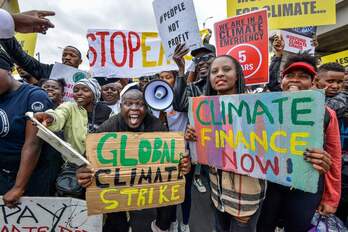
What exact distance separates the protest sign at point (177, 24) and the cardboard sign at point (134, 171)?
156 cm

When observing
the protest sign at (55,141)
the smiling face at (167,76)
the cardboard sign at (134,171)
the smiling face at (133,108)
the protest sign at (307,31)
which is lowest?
the cardboard sign at (134,171)

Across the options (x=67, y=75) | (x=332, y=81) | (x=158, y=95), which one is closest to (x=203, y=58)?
(x=158, y=95)

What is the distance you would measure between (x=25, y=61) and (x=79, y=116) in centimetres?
153

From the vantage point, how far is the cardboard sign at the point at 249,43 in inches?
130

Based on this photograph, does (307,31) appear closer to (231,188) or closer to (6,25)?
(231,188)

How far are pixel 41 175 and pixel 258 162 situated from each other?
1.75m

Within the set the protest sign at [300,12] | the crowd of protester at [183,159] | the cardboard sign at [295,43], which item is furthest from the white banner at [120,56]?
the cardboard sign at [295,43]

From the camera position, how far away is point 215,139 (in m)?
2.31

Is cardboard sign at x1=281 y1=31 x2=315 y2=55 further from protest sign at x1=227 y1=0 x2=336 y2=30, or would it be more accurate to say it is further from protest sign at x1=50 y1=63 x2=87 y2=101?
protest sign at x1=50 y1=63 x2=87 y2=101

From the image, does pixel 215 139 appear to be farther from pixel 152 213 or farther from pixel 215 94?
pixel 152 213

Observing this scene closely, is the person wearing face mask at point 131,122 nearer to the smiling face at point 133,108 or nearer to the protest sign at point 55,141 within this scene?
the smiling face at point 133,108

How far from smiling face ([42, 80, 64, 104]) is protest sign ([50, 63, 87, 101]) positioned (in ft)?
1.58

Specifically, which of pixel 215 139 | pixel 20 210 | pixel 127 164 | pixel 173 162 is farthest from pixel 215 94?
pixel 20 210

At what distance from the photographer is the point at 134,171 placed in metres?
2.26
